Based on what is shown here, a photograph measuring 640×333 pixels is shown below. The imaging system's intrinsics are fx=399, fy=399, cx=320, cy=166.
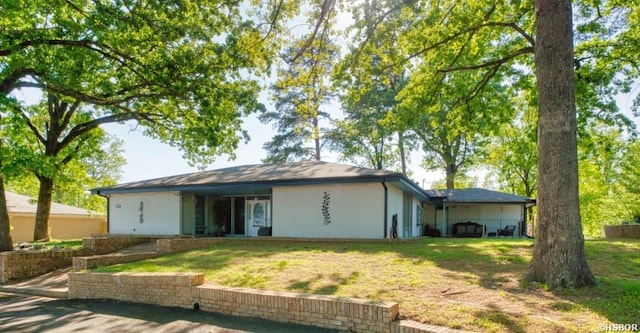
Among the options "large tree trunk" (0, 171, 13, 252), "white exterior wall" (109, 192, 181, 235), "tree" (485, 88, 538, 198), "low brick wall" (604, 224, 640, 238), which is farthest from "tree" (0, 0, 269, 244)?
"tree" (485, 88, 538, 198)

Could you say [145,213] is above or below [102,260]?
above

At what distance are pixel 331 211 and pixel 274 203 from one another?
251 cm

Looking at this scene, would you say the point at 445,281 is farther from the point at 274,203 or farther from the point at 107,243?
the point at 107,243

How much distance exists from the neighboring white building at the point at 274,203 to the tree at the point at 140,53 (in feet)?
10.3

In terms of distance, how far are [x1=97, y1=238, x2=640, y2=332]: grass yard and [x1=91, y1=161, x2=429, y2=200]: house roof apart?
3.13m

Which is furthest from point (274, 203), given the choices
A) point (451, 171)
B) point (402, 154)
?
point (451, 171)

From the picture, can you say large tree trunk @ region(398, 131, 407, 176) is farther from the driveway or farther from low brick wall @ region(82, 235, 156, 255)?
the driveway

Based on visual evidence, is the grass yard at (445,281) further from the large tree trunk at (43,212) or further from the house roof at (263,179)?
the large tree trunk at (43,212)

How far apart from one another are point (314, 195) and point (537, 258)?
32.0 ft

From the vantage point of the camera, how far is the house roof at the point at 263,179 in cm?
1441

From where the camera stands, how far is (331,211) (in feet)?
49.4

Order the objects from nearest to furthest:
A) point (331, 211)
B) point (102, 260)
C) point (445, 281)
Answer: point (445, 281) → point (102, 260) → point (331, 211)

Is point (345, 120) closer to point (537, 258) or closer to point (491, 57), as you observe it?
point (491, 57)

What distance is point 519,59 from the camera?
52.4ft
